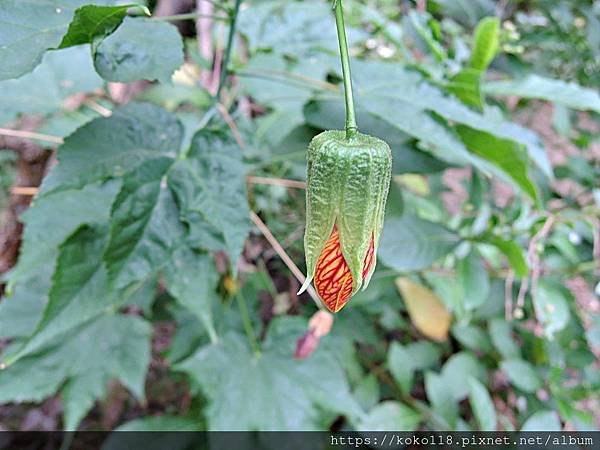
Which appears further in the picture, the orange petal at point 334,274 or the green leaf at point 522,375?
the green leaf at point 522,375

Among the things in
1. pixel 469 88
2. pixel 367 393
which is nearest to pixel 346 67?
pixel 469 88

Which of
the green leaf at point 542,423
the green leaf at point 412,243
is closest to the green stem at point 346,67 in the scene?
the green leaf at point 412,243

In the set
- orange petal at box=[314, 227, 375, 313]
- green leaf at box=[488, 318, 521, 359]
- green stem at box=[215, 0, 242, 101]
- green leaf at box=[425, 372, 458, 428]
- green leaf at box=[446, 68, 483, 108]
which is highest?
green stem at box=[215, 0, 242, 101]

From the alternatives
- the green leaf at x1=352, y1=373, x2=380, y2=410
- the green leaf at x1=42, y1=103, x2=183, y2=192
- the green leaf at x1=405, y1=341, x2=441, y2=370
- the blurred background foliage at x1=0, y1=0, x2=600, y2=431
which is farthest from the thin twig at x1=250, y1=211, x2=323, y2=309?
the green leaf at x1=405, y1=341, x2=441, y2=370

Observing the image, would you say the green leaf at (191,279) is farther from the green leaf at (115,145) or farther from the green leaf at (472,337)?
the green leaf at (472,337)

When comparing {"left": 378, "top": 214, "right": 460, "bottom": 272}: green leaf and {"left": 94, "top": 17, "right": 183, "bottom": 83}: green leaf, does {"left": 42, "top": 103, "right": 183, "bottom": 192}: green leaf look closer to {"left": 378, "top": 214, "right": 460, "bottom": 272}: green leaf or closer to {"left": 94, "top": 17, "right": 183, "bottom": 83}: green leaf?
{"left": 94, "top": 17, "right": 183, "bottom": 83}: green leaf

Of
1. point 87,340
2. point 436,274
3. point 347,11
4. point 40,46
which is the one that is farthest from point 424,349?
point 40,46
